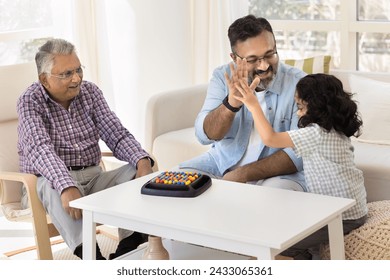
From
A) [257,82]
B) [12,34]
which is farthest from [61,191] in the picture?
[12,34]

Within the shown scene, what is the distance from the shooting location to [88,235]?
3.09 m

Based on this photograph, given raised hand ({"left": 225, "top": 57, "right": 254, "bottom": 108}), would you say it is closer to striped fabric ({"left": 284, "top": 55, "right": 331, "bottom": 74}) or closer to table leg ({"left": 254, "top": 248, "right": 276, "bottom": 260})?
table leg ({"left": 254, "top": 248, "right": 276, "bottom": 260})

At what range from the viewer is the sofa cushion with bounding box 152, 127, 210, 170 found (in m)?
4.41

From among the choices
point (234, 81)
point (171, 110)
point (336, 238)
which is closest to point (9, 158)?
point (171, 110)

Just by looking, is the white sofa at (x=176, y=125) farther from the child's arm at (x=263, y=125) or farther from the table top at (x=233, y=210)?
the table top at (x=233, y=210)

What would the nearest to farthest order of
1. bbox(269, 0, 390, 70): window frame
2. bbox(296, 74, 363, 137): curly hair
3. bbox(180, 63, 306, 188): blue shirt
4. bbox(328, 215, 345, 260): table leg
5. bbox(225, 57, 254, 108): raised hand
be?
bbox(328, 215, 345, 260): table leg, bbox(296, 74, 363, 137): curly hair, bbox(225, 57, 254, 108): raised hand, bbox(180, 63, 306, 188): blue shirt, bbox(269, 0, 390, 70): window frame

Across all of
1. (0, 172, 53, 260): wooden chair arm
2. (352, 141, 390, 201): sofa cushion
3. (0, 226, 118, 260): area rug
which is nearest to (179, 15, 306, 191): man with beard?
(352, 141, 390, 201): sofa cushion

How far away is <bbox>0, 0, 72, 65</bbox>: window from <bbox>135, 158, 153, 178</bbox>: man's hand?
6.46 ft

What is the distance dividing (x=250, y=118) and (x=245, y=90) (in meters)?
0.36

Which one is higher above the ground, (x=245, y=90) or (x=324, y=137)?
(x=245, y=90)

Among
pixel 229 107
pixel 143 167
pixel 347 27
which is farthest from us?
pixel 347 27

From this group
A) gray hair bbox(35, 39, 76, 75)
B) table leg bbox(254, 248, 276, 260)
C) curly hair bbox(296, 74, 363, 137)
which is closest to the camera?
table leg bbox(254, 248, 276, 260)

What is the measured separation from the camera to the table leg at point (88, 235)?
305 cm

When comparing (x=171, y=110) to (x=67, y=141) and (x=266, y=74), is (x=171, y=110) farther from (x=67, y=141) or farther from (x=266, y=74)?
(x=266, y=74)
